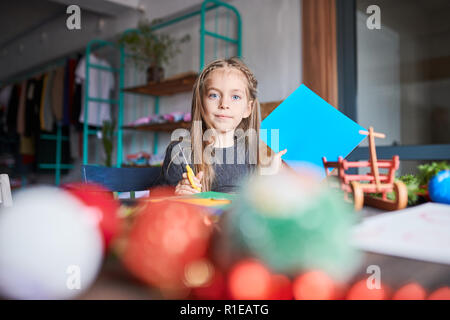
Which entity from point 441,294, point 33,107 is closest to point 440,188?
point 441,294

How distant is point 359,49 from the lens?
2.00 meters

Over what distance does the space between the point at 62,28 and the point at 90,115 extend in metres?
1.47

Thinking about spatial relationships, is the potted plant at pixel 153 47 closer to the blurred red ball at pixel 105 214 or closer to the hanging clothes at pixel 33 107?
the hanging clothes at pixel 33 107

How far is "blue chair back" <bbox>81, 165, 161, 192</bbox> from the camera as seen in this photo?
0.86 meters

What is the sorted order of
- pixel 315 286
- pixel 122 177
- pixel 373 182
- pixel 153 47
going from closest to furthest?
pixel 315 286 < pixel 373 182 < pixel 122 177 < pixel 153 47

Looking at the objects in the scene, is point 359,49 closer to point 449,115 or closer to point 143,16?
point 449,115

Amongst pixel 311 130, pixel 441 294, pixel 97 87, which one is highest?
pixel 97 87

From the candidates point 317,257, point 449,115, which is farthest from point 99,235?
point 449,115

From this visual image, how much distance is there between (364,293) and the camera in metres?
0.18

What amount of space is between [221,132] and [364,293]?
684 millimetres

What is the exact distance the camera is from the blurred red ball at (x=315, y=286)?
0.17 m

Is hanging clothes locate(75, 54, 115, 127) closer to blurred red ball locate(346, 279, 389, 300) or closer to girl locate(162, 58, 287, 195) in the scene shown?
girl locate(162, 58, 287, 195)

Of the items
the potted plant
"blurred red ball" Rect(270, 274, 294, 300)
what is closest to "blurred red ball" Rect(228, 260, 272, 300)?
"blurred red ball" Rect(270, 274, 294, 300)

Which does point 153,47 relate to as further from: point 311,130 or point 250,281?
point 250,281
